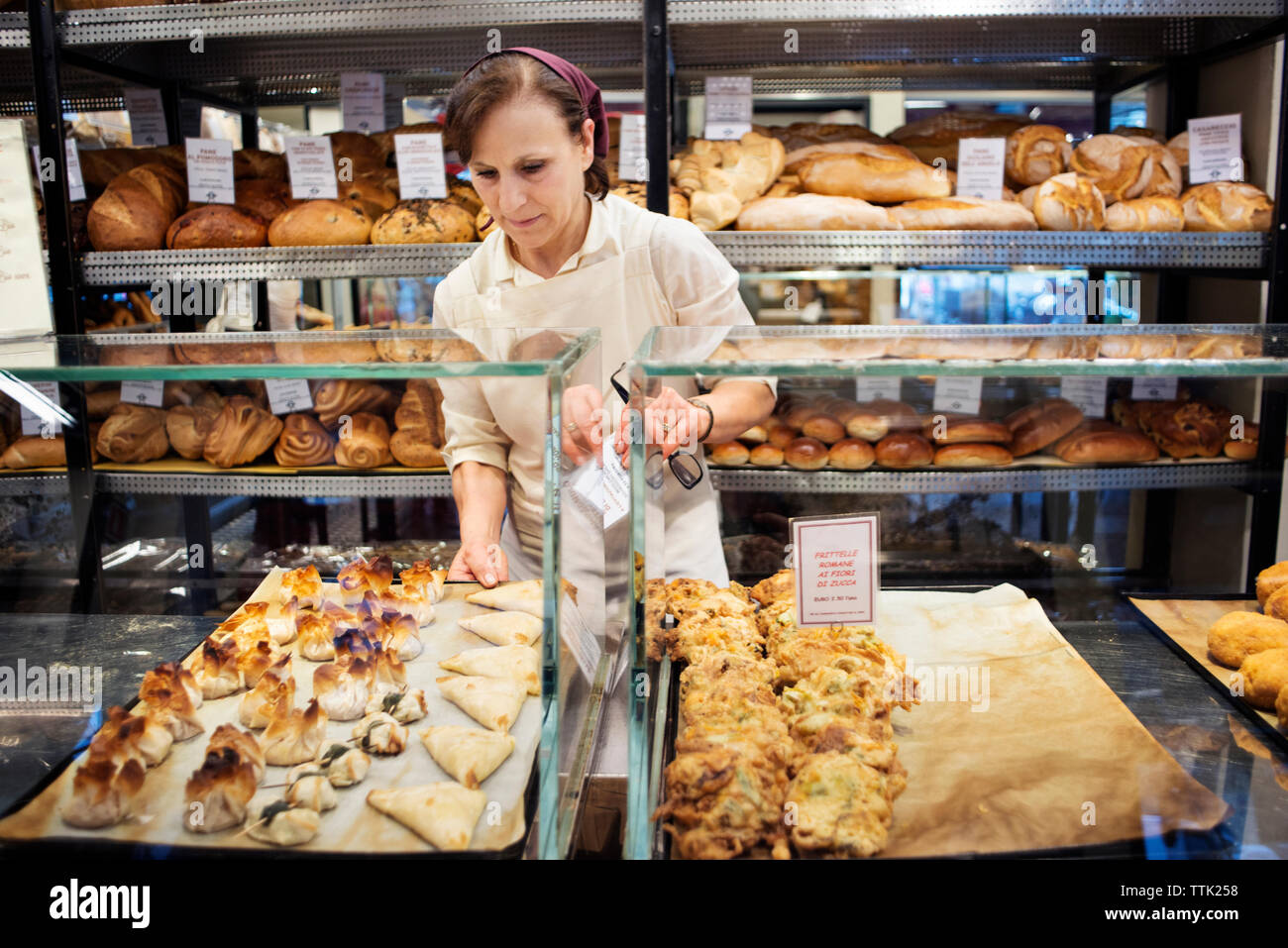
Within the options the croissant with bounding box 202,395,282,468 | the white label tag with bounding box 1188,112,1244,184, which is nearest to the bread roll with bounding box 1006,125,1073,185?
the white label tag with bounding box 1188,112,1244,184

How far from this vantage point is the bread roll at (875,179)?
3113mm

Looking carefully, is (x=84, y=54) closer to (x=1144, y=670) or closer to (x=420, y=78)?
(x=420, y=78)

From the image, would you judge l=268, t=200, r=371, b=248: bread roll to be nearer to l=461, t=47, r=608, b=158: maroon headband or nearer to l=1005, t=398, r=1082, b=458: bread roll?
l=461, t=47, r=608, b=158: maroon headband

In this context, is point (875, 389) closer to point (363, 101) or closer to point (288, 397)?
point (288, 397)

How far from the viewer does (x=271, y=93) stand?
386 centimetres

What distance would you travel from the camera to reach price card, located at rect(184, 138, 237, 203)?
319 centimetres

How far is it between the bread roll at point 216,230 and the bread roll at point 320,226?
0.22 feet

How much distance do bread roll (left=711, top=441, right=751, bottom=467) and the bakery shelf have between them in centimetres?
5

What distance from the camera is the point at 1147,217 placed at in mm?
2998

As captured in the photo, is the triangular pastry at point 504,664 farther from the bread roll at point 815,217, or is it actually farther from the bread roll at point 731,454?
the bread roll at point 815,217

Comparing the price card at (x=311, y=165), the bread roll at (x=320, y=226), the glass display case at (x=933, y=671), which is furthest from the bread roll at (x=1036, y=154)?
the price card at (x=311, y=165)

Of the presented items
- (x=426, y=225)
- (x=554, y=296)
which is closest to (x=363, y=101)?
(x=426, y=225)
